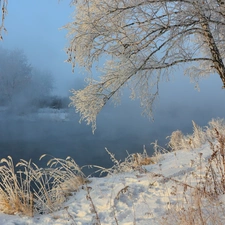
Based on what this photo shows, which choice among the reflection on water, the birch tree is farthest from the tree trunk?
the reflection on water

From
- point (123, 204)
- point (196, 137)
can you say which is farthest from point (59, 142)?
point (123, 204)

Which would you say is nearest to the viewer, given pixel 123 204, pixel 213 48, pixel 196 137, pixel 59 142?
pixel 123 204

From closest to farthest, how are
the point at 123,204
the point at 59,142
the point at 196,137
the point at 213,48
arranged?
the point at 123,204
the point at 213,48
the point at 196,137
the point at 59,142

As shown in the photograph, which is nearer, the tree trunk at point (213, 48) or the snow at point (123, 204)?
the snow at point (123, 204)

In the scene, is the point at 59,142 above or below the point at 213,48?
below

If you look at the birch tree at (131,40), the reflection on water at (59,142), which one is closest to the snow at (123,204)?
the birch tree at (131,40)

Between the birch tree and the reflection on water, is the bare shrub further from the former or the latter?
the reflection on water

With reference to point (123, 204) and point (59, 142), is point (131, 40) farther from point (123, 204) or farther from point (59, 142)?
point (59, 142)

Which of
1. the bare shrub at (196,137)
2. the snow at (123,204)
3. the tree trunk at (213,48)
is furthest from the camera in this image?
the bare shrub at (196,137)

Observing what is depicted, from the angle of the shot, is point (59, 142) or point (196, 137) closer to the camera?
point (196, 137)

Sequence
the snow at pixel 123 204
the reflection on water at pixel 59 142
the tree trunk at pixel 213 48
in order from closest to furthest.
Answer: the snow at pixel 123 204
the tree trunk at pixel 213 48
the reflection on water at pixel 59 142

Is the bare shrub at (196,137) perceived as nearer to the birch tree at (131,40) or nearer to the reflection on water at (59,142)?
the birch tree at (131,40)

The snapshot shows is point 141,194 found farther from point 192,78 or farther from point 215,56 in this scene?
point 192,78

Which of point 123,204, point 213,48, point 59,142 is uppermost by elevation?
point 213,48
